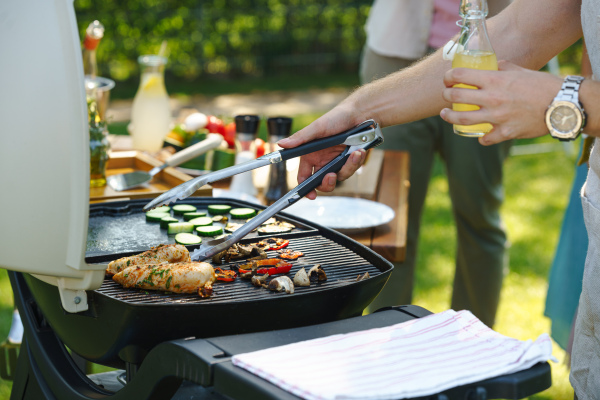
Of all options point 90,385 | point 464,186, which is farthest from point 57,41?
point 464,186

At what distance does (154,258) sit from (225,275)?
147mm

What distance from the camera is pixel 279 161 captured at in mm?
1448

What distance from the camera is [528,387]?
103 centimetres

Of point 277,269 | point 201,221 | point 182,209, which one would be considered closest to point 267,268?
point 277,269

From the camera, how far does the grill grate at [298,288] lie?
126cm

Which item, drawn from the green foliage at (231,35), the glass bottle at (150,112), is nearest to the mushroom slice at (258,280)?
the glass bottle at (150,112)

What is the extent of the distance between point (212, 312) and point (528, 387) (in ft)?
1.67

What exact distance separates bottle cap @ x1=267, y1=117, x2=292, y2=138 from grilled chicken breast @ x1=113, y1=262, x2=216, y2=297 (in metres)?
1.09

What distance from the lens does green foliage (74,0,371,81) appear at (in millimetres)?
8188

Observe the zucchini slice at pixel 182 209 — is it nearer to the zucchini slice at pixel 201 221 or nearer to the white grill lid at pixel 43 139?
the zucchini slice at pixel 201 221

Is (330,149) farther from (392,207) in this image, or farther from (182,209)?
(392,207)

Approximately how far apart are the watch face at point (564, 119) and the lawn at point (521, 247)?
7.30 ft

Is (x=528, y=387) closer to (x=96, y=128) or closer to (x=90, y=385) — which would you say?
(x=90, y=385)

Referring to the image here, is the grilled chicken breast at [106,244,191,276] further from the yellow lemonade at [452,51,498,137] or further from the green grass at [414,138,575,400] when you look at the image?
the green grass at [414,138,575,400]
